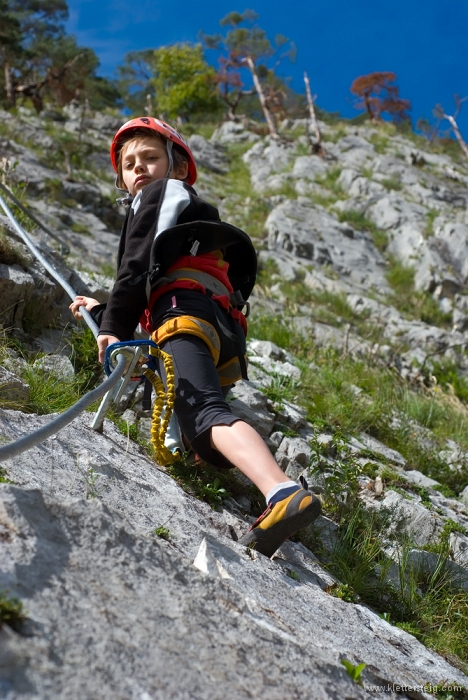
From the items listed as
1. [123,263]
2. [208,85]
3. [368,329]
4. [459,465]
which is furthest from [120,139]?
[208,85]

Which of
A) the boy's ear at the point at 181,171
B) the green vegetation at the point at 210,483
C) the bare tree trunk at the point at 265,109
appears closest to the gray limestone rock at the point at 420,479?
the green vegetation at the point at 210,483

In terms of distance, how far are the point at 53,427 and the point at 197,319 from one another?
112cm

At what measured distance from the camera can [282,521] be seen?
2.18 m

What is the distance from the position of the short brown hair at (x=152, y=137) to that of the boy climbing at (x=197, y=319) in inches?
11.9

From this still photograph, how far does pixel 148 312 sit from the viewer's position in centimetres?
290

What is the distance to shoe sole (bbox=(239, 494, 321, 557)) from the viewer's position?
84.7 inches

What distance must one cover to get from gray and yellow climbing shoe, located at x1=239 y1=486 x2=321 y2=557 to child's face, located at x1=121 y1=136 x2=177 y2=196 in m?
1.97

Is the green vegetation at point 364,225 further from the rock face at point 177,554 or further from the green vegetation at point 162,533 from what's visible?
the green vegetation at point 162,533

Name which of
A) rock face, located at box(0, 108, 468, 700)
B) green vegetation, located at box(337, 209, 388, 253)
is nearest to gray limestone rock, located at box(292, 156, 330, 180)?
green vegetation, located at box(337, 209, 388, 253)

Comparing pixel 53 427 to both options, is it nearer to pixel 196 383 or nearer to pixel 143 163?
pixel 196 383

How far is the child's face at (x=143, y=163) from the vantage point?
10.8 ft

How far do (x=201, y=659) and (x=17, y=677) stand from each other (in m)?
0.40

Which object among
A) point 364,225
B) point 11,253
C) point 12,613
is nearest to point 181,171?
point 11,253

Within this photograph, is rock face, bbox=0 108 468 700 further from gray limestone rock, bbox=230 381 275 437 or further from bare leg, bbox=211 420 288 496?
bare leg, bbox=211 420 288 496
